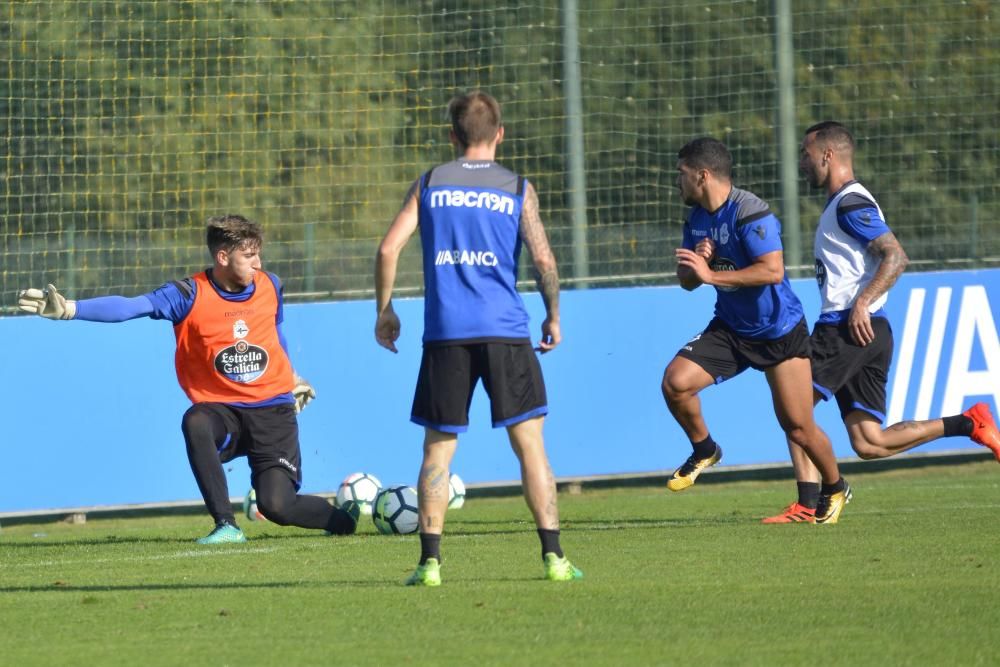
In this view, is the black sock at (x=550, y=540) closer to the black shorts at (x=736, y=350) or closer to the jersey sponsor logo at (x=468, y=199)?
the jersey sponsor logo at (x=468, y=199)

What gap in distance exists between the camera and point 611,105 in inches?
646

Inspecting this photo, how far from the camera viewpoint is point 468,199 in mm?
6504

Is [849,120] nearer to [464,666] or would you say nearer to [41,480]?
[41,480]

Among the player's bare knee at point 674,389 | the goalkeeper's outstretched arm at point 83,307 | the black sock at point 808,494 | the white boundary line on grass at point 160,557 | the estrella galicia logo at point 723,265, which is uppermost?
the estrella galicia logo at point 723,265

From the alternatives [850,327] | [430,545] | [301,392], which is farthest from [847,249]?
[430,545]

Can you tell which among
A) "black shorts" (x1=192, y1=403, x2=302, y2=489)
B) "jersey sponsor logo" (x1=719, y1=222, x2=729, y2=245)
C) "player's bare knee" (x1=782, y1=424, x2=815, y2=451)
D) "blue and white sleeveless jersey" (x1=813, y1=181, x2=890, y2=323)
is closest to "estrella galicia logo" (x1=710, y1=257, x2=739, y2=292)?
"jersey sponsor logo" (x1=719, y1=222, x2=729, y2=245)

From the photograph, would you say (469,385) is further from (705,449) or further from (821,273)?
(821,273)

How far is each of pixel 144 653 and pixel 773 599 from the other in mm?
2392

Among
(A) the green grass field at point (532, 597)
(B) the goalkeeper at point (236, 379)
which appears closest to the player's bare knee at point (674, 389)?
(A) the green grass field at point (532, 597)

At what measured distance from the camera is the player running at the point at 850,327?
9.41 metres

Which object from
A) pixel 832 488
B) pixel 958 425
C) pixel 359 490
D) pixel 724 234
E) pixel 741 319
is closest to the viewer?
pixel 724 234

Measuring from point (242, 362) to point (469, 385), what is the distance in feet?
9.84

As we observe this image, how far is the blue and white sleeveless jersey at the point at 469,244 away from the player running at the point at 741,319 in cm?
247

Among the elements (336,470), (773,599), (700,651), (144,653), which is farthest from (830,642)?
(336,470)
